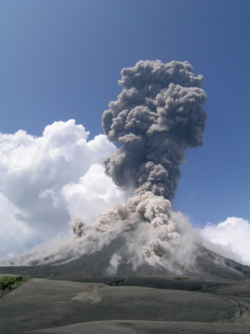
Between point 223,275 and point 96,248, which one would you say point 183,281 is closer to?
point 223,275

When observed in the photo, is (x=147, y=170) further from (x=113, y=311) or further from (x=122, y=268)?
(x=113, y=311)

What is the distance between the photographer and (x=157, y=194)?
5331 cm

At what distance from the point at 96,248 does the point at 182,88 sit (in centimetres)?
4399

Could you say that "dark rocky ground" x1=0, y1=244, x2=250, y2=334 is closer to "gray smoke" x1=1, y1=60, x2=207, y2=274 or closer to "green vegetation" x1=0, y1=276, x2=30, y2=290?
"green vegetation" x1=0, y1=276, x2=30, y2=290

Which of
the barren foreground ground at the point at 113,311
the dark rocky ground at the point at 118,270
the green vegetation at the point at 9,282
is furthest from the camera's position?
the dark rocky ground at the point at 118,270

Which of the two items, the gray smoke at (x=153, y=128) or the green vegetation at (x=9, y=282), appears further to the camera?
the gray smoke at (x=153, y=128)

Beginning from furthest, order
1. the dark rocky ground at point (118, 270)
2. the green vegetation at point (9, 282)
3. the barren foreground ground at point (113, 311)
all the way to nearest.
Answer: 1. the dark rocky ground at point (118, 270)
2. the green vegetation at point (9, 282)
3. the barren foreground ground at point (113, 311)

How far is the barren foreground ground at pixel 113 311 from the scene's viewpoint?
8.87 meters

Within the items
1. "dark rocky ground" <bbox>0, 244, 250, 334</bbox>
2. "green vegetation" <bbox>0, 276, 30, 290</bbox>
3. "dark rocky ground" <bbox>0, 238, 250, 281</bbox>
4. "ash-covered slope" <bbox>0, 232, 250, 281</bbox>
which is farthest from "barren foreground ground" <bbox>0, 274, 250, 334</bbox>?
"dark rocky ground" <bbox>0, 238, 250, 281</bbox>

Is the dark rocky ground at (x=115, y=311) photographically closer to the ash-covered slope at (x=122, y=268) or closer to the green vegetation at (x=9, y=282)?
the green vegetation at (x=9, y=282)

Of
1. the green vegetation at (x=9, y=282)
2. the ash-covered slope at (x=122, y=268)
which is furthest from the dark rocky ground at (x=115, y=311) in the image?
the ash-covered slope at (x=122, y=268)

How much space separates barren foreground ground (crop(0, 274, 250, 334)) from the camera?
349 inches

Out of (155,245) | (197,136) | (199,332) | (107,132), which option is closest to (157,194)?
(155,245)

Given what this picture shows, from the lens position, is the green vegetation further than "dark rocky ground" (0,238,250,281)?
No
